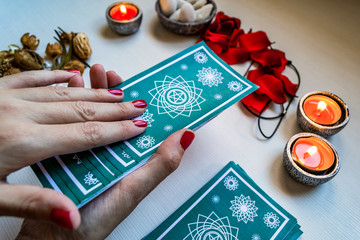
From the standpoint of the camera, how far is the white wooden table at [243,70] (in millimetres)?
509

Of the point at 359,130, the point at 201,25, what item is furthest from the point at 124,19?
the point at 359,130

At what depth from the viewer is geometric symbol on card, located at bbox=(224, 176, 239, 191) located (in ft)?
1.73

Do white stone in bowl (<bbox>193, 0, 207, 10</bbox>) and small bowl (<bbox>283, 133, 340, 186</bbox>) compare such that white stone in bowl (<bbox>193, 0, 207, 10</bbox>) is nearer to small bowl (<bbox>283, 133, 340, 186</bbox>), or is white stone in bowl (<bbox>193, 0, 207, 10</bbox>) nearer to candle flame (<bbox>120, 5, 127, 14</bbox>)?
candle flame (<bbox>120, 5, 127, 14</bbox>)

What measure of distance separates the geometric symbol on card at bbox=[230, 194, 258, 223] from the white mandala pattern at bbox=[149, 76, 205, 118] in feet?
0.66

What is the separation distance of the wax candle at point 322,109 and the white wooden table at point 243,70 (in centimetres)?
4

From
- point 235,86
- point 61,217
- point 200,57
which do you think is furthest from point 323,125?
point 61,217

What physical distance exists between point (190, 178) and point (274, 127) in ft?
0.81

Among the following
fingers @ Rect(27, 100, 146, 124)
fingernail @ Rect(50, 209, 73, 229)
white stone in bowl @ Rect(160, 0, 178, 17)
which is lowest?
fingernail @ Rect(50, 209, 73, 229)

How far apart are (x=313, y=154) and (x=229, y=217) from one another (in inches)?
9.0

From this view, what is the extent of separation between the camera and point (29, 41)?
0.72 m

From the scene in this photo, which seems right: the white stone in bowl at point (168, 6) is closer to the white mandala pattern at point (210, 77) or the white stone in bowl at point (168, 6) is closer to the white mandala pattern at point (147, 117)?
the white mandala pattern at point (210, 77)

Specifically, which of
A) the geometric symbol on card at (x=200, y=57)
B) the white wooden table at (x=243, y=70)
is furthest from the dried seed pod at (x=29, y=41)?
the geometric symbol on card at (x=200, y=57)

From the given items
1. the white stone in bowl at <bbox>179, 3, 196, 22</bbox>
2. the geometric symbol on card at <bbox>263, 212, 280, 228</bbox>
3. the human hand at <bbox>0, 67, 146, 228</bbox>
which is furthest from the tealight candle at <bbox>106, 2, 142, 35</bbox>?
the geometric symbol on card at <bbox>263, 212, 280, 228</bbox>

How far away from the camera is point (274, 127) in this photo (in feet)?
2.03
